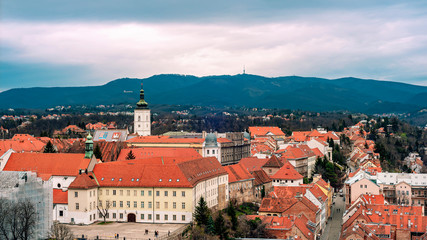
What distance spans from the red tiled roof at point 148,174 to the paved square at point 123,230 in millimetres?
5207

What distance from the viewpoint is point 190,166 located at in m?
80.2

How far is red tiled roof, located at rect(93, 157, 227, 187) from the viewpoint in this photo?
74.8 metres

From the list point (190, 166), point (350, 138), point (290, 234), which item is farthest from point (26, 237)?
point (350, 138)

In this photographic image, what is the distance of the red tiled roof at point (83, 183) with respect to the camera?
239 ft

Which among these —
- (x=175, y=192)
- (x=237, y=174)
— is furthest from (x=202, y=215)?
(x=237, y=174)

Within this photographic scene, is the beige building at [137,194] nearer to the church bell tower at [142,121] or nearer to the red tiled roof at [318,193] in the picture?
the red tiled roof at [318,193]

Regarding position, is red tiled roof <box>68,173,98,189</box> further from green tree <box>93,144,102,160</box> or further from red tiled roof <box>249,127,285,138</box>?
red tiled roof <box>249,127,285,138</box>

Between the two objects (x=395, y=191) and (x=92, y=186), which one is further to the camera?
(x=395, y=191)

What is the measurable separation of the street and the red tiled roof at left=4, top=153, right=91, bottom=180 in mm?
33922

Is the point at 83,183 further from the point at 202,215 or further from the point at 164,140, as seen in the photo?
the point at 164,140

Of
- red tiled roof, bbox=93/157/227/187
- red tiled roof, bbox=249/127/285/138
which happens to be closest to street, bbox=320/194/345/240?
red tiled roof, bbox=93/157/227/187

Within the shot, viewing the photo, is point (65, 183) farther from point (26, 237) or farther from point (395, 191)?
point (395, 191)

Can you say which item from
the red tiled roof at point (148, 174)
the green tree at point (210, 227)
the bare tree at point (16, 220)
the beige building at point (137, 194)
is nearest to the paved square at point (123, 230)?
the beige building at point (137, 194)

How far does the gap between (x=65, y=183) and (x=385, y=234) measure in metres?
41.5
